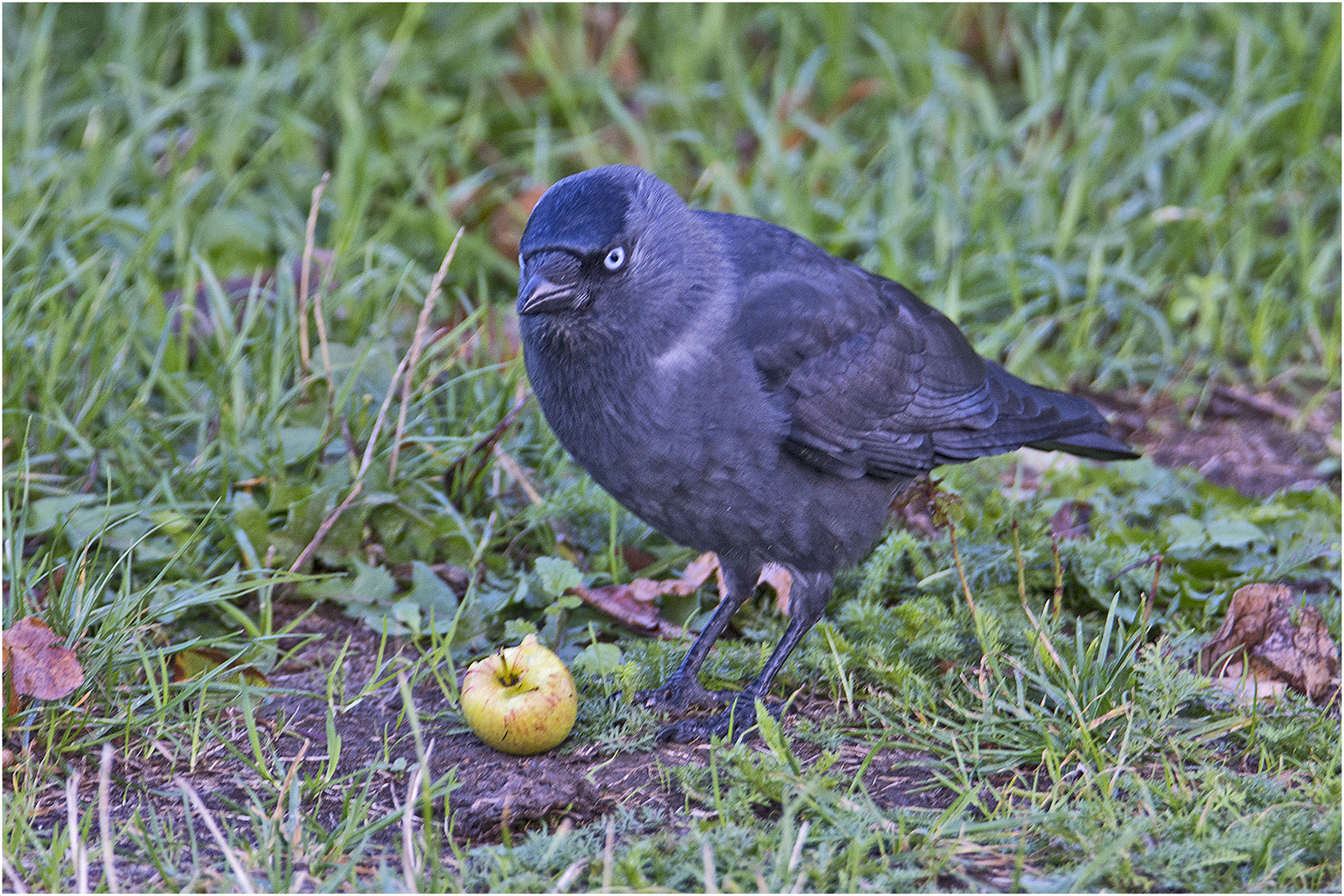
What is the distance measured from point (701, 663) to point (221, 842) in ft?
4.68

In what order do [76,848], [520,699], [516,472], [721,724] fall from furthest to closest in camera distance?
[516,472] < [721,724] < [520,699] < [76,848]

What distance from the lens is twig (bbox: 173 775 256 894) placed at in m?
2.41

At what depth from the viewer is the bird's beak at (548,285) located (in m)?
2.96

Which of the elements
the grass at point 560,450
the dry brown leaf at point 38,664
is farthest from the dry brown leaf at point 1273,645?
the dry brown leaf at point 38,664

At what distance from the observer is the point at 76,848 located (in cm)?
241

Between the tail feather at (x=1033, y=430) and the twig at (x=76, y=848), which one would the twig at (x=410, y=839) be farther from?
the tail feather at (x=1033, y=430)

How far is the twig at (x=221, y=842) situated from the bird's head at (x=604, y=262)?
4.10 ft

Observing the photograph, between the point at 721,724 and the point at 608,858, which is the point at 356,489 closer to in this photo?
the point at 721,724

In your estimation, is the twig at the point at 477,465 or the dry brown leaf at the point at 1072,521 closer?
the twig at the point at 477,465

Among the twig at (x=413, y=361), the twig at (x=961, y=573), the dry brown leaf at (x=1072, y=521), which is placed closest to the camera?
the twig at (x=961, y=573)

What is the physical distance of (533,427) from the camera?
4312 mm

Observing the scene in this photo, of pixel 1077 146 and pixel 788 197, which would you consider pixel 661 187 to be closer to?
pixel 788 197

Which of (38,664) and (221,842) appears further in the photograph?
(38,664)

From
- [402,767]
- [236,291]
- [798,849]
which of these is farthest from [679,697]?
[236,291]
